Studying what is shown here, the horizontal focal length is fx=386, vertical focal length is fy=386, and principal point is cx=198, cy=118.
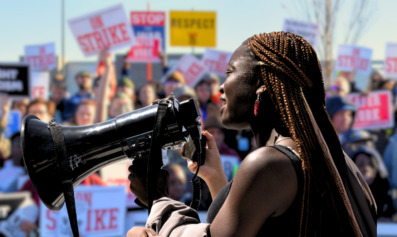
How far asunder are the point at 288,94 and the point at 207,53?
4706 millimetres

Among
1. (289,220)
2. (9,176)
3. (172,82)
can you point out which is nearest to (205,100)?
(172,82)

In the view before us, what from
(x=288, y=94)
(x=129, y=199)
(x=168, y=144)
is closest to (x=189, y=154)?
(x=168, y=144)

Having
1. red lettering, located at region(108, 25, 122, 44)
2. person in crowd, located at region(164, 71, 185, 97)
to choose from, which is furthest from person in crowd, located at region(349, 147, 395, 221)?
red lettering, located at region(108, 25, 122, 44)

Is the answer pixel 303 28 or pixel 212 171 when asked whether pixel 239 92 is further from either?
pixel 303 28

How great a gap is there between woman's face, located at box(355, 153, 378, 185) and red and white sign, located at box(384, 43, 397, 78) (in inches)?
55.1

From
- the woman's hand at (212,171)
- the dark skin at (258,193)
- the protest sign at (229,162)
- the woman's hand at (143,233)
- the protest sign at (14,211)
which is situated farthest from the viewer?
the protest sign at (229,162)

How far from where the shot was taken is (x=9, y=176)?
4871mm

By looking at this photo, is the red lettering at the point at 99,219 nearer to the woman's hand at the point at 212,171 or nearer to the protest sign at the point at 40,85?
the protest sign at the point at 40,85

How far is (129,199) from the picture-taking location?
16.5 feet

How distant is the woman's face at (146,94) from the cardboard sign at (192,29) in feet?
3.14

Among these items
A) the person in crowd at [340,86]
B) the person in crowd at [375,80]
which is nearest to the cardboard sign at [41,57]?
the person in crowd at [340,86]

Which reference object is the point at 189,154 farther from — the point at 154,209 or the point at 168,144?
the point at 154,209

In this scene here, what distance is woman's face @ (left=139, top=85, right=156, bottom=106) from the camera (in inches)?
209

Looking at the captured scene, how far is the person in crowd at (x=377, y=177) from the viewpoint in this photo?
498 centimetres
